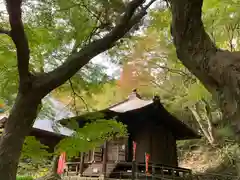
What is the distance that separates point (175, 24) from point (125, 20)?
1.85 meters

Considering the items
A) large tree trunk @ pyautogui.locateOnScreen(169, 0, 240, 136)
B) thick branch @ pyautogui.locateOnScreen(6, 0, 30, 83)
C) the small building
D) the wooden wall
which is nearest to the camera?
large tree trunk @ pyautogui.locateOnScreen(169, 0, 240, 136)

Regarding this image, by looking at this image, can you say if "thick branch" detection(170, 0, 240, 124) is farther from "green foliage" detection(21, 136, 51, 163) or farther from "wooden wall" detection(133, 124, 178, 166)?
"wooden wall" detection(133, 124, 178, 166)

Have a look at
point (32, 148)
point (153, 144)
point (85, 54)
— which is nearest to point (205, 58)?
point (85, 54)

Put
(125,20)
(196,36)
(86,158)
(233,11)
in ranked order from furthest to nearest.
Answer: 1. (86,158)
2. (233,11)
3. (125,20)
4. (196,36)

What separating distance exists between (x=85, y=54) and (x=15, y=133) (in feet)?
5.83

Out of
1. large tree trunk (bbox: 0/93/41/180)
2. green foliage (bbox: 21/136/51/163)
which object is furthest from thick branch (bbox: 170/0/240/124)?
green foliage (bbox: 21/136/51/163)

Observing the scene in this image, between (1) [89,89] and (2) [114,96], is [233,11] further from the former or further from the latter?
(2) [114,96]

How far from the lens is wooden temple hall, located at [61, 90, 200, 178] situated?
39.9 ft

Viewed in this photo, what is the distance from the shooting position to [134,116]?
12883 mm

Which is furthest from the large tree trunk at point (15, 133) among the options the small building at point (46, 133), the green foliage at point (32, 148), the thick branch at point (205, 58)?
the small building at point (46, 133)

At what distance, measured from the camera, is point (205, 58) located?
2.88 metres

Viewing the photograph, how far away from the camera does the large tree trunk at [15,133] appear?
143 inches

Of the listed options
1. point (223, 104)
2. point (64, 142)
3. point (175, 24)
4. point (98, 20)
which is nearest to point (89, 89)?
point (98, 20)

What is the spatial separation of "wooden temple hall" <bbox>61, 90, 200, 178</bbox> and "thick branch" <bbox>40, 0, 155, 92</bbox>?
7176 mm
